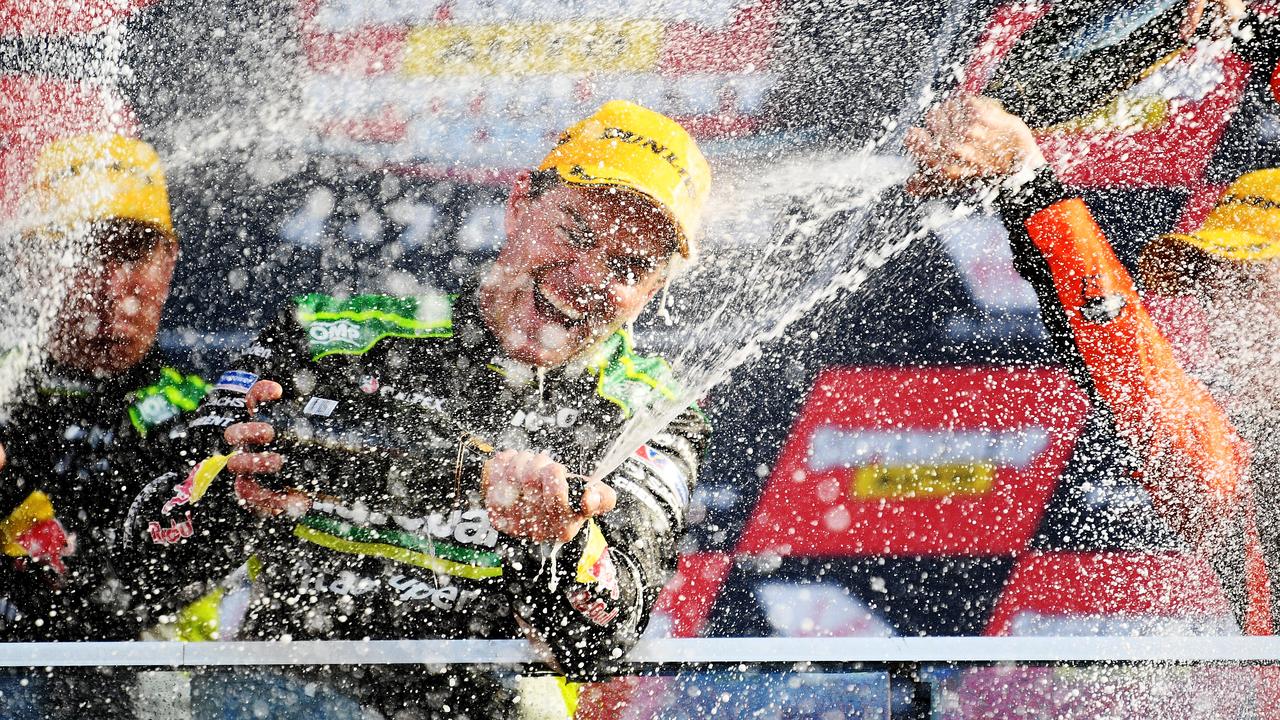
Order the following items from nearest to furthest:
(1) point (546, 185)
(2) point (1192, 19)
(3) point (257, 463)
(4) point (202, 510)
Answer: (3) point (257, 463) → (4) point (202, 510) → (1) point (546, 185) → (2) point (1192, 19)

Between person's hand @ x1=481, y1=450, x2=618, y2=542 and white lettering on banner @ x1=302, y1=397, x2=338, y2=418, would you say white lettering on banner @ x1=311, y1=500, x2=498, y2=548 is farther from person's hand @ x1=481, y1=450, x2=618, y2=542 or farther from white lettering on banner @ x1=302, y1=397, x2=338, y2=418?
person's hand @ x1=481, y1=450, x2=618, y2=542

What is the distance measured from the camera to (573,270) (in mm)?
1889

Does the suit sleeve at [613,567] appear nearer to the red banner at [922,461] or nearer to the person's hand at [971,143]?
the red banner at [922,461]

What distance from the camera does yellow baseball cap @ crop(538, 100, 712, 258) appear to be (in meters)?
1.90

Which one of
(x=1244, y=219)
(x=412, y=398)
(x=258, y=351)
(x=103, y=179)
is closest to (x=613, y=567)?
(x=412, y=398)

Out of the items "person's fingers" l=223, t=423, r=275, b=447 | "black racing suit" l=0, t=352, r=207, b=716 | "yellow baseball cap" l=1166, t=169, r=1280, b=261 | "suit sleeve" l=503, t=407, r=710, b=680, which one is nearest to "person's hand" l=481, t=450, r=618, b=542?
"suit sleeve" l=503, t=407, r=710, b=680

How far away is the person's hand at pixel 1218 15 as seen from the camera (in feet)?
6.79

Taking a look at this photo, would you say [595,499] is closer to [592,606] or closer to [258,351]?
[592,606]

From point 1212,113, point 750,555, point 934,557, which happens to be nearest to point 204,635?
point 750,555

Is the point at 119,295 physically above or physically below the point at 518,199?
below

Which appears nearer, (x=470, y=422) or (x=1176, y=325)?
(x=470, y=422)

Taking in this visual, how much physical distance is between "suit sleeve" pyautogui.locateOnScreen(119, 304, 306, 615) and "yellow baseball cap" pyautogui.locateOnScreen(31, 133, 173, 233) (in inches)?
18.8

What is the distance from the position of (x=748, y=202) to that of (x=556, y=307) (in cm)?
57

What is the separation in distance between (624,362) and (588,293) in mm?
196
